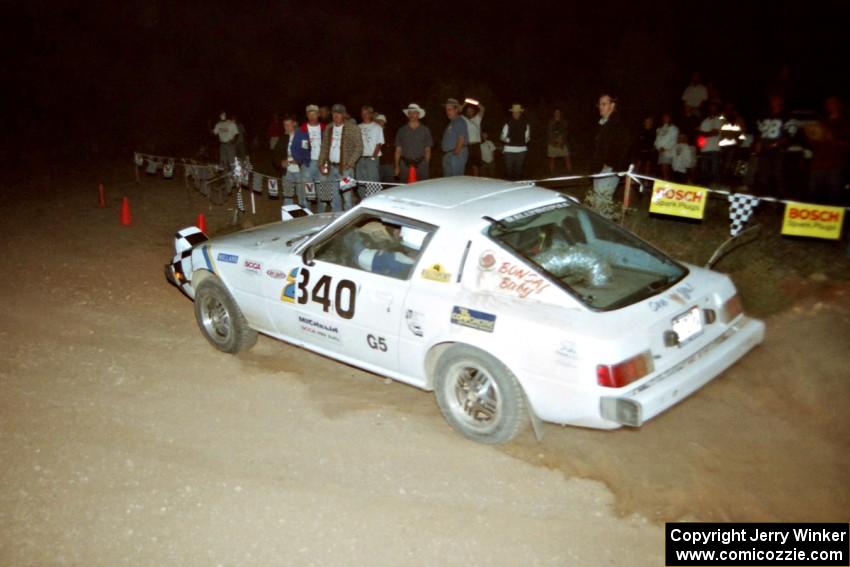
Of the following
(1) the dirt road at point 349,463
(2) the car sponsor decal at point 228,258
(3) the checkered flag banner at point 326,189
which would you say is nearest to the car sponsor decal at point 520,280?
(1) the dirt road at point 349,463

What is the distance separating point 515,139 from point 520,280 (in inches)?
291

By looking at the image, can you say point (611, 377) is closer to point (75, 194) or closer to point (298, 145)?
point (298, 145)

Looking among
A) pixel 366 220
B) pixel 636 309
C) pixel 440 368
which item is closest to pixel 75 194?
pixel 366 220

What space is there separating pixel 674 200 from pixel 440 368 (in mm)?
3937

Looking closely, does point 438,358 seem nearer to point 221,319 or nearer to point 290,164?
point 221,319

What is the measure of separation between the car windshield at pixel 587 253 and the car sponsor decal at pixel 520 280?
0.08 metres

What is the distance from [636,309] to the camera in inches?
172

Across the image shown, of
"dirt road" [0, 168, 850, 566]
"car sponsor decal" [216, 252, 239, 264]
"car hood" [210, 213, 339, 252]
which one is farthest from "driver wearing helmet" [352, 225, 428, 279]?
"car sponsor decal" [216, 252, 239, 264]

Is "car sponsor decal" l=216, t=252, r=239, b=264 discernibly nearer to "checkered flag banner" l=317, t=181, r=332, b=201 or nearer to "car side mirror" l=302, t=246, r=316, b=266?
"car side mirror" l=302, t=246, r=316, b=266

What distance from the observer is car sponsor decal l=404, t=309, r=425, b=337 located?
4.76m

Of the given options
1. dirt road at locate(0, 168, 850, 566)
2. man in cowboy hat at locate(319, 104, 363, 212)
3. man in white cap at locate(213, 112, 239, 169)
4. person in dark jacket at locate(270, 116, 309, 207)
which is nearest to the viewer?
dirt road at locate(0, 168, 850, 566)

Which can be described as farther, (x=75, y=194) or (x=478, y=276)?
(x=75, y=194)

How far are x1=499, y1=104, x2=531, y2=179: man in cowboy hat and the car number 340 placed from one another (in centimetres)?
683

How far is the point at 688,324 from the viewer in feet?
14.8
